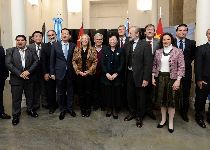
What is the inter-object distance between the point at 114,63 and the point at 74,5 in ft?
22.6

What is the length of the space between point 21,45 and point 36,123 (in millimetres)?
1312

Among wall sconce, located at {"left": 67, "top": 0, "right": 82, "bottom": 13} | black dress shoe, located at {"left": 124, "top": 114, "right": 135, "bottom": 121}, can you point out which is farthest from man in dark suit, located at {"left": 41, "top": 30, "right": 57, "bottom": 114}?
wall sconce, located at {"left": 67, "top": 0, "right": 82, "bottom": 13}

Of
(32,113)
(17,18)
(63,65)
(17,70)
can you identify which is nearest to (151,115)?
(63,65)

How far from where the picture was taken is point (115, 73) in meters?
4.64

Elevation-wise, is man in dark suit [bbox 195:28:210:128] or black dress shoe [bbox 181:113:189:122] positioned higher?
man in dark suit [bbox 195:28:210:128]

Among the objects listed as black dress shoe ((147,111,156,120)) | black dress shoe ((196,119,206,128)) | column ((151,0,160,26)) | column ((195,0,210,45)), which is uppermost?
column ((151,0,160,26))

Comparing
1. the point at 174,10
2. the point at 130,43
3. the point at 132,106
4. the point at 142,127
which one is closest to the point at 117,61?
the point at 130,43

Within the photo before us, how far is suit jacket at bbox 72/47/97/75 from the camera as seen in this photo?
15.4ft

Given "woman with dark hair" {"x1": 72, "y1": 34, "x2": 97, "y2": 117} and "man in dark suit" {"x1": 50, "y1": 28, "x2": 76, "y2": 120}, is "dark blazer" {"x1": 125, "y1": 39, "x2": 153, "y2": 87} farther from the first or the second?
"man in dark suit" {"x1": 50, "y1": 28, "x2": 76, "y2": 120}

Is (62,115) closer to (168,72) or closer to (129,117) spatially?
(129,117)

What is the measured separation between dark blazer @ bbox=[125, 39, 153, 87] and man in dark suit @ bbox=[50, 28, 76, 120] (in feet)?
3.72

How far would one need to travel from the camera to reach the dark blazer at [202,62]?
4277mm

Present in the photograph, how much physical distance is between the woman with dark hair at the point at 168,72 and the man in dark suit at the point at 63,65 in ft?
4.82

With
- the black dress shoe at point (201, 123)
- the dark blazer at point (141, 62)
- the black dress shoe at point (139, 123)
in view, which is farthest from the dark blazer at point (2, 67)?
the black dress shoe at point (201, 123)
